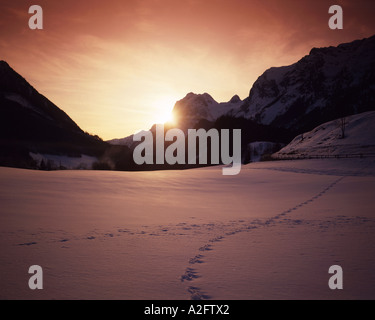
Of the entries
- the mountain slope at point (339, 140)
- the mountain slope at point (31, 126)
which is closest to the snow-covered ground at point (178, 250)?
the mountain slope at point (339, 140)

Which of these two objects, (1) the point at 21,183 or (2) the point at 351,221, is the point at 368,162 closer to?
(2) the point at 351,221

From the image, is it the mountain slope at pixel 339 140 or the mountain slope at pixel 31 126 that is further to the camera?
the mountain slope at pixel 31 126

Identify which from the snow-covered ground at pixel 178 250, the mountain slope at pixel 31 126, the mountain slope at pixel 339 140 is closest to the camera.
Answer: the snow-covered ground at pixel 178 250

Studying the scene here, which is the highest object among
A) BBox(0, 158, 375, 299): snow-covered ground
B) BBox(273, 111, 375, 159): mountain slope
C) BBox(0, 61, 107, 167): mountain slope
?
BBox(0, 61, 107, 167): mountain slope

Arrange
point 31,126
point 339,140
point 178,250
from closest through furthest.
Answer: point 178,250 < point 339,140 < point 31,126

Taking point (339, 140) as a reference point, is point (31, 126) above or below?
above

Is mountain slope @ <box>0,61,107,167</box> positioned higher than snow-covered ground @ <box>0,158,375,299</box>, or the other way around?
mountain slope @ <box>0,61,107,167</box>

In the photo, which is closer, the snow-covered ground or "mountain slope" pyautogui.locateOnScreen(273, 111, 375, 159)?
the snow-covered ground

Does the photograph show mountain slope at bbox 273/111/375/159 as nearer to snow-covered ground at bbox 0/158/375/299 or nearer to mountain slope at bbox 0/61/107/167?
snow-covered ground at bbox 0/158/375/299

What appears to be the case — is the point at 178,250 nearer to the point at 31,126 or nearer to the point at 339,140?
the point at 339,140

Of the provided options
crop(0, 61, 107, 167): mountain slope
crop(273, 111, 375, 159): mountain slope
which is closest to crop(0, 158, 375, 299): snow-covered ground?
crop(273, 111, 375, 159): mountain slope

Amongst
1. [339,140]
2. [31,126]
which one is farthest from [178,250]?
[31,126]

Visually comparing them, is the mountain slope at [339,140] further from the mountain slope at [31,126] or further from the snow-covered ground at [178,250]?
the mountain slope at [31,126]
